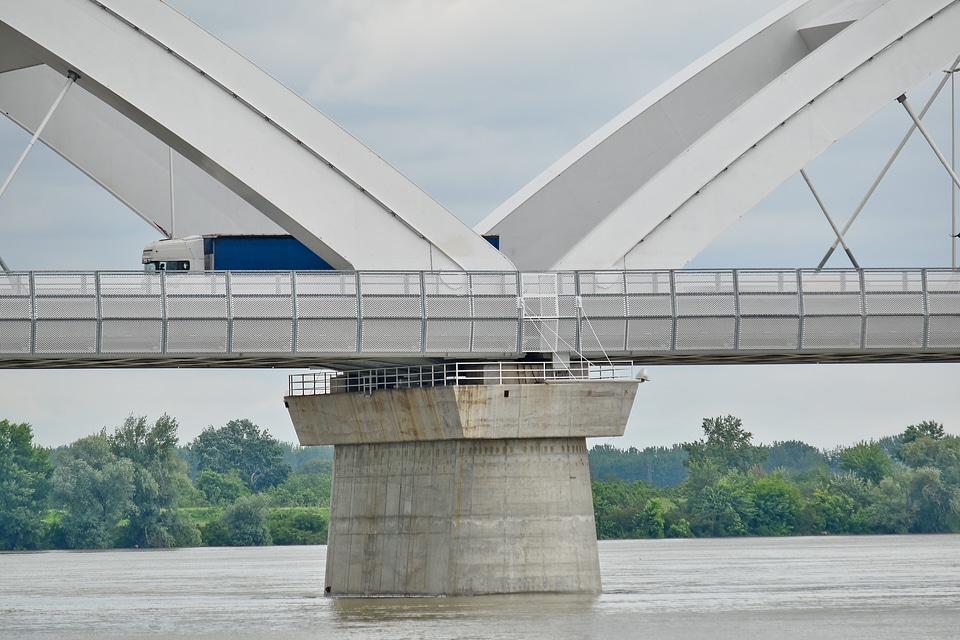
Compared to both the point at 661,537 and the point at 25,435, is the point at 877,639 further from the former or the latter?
the point at 25,435

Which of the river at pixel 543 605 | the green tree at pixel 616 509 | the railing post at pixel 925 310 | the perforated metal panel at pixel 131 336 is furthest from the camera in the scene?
the green tree at pixel 616 509

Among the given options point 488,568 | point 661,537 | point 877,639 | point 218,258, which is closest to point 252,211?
point 218,258

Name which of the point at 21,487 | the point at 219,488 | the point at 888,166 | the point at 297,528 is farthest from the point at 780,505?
the point at 888,166

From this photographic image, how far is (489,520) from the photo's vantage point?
43.9m

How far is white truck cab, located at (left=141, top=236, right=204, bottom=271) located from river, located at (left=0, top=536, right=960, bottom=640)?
10153mm

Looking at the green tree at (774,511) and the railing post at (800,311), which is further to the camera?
the green tree at (774,511)

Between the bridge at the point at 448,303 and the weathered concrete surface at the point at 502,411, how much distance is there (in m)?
0.06

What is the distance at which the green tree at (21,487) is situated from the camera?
127938mm

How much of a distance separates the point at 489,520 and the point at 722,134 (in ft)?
41.2

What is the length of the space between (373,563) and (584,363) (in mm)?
8061

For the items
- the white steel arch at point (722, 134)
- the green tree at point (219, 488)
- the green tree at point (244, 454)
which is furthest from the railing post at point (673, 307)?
the green tree at point (244, 454)

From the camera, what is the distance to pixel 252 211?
5647cm

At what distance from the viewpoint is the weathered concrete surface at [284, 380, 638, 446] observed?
43938 millimetres

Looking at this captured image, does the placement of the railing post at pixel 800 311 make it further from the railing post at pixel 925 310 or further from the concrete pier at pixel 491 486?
the concrete pier at pixel 491 486
